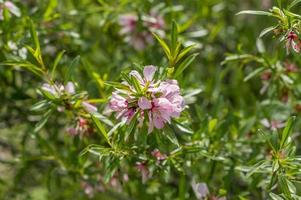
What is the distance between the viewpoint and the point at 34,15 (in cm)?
163

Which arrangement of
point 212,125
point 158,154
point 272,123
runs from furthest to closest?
point 272,123, point 212,125, point 158,154

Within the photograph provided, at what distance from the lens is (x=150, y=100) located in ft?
3.57

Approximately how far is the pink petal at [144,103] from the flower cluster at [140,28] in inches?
28.1

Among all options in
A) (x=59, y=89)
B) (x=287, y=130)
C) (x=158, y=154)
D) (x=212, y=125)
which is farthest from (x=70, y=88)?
(x=287, y=130)

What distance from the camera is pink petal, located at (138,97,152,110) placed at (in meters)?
1.07

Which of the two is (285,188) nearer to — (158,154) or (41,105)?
(158,154)

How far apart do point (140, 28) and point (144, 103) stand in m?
0.75

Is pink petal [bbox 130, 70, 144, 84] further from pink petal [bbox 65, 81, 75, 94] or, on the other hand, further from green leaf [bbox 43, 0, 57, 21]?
green leaf [bbox 43, 0, 57, 21]

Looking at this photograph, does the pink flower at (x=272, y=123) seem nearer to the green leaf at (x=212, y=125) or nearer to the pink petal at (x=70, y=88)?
the green leaf at (x=212, y=125)

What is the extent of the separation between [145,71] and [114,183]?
0.49 metres

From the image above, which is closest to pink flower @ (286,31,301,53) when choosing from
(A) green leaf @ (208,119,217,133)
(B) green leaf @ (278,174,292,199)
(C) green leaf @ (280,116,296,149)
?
(C) green leaf @ (280,116,296,149)

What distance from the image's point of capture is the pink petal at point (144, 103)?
42.2 inches

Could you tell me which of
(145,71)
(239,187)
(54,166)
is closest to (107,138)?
(145,71)

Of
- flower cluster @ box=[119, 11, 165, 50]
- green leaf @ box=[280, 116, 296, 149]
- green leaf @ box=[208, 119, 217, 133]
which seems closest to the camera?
green leaf @ box=[280, 116, 296, 149]
